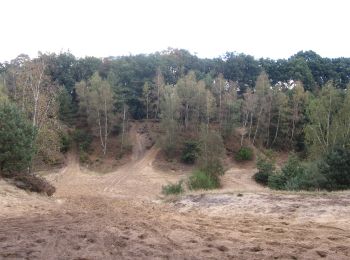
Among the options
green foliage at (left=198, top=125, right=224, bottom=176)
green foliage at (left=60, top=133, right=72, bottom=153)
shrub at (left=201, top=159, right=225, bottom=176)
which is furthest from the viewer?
green foliage at (left=60, top=133, right=72, bottom=153)

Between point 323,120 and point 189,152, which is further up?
point 323,120

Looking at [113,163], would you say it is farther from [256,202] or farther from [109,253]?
[109,253]

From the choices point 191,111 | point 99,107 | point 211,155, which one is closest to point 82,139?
point 99,107

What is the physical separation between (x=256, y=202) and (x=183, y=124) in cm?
4675

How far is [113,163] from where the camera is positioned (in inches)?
2142

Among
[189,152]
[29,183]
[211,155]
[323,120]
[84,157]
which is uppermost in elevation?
[323,120]

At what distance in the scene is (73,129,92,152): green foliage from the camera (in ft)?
190

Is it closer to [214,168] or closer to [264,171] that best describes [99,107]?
[214,168]

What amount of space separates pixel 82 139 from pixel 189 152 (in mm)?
15930

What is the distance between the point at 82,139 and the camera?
59.1 m

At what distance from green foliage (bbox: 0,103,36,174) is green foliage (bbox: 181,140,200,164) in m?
32.3

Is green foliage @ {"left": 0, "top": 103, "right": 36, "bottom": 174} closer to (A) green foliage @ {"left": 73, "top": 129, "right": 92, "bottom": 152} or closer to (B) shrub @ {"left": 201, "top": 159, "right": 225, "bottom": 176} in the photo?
(B) shrub @ {"left": 201, "top": 159, "right": 225, "bottom": 176}

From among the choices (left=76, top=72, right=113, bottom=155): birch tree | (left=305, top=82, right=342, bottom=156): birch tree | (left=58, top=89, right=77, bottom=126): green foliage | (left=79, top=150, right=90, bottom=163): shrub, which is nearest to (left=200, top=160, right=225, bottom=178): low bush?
(left=305, top=82, right=342, bottom=156): birch tree

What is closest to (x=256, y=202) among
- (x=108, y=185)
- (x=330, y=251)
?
(x=330, y=251)
